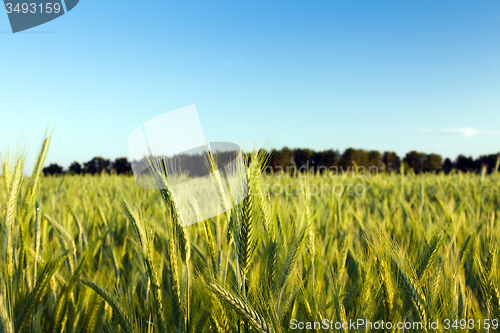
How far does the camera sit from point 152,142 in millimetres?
840

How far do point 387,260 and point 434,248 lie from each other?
16 cm

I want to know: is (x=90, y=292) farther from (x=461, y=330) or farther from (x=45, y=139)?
(x=461, y=330)

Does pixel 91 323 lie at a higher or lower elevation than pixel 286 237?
lower

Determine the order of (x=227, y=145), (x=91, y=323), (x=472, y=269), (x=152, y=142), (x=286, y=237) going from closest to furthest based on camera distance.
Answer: (x=152, y=142), (x=286, y=237), (x=91, y=323), (x=227, y=145), (x=472, y=269)

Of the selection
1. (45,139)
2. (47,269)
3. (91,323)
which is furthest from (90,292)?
(45,139)

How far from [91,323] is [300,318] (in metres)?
0.84

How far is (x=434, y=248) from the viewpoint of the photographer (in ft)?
3.02

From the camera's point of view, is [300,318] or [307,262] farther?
[307,262]

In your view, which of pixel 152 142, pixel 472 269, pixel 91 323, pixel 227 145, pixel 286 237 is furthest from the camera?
pixel 472 269

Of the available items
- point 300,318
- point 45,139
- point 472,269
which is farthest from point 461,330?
point 45,139

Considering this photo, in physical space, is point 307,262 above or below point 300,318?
above

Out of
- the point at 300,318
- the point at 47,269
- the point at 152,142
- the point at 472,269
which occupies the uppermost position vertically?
the point at 152,142

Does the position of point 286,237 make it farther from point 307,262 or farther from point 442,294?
point 442,294

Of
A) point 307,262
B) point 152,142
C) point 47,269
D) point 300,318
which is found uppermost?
point 152,142
